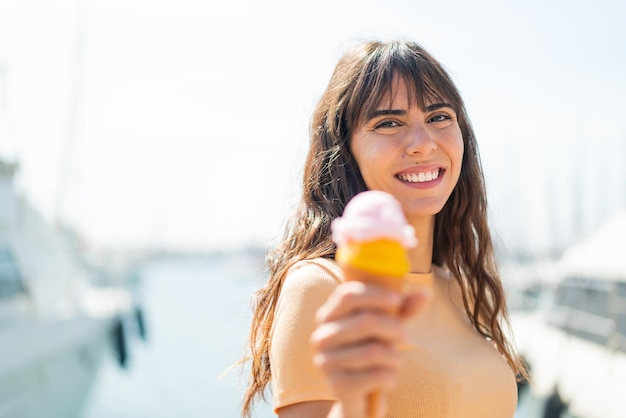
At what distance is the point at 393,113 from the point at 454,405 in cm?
70

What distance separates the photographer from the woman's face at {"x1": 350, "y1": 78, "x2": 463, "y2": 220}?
1554 mm

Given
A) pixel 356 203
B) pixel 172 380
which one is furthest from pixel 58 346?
pixel 356 203

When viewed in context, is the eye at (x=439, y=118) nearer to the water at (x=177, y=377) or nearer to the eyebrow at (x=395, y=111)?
the eyebrow at (x=395, y=111)

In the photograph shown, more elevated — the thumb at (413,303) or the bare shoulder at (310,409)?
the thumb at (413,303)

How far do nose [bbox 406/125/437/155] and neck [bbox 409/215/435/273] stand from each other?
0.27 meters

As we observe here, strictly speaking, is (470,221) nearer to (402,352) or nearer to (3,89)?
(402,352)

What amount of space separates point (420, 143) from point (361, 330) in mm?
781

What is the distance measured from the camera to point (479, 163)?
82.4 inches

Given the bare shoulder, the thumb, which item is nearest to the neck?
the bare shoulder

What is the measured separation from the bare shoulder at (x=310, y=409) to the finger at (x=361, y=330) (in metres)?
0.42

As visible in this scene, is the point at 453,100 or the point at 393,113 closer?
the point at 393,113

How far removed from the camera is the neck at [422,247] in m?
1.78

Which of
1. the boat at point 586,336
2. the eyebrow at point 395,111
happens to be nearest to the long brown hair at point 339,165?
the eyebrow at point 395,111

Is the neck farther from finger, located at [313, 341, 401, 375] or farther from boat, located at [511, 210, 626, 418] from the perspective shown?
boat, located at [511, 210, 626, 418]
